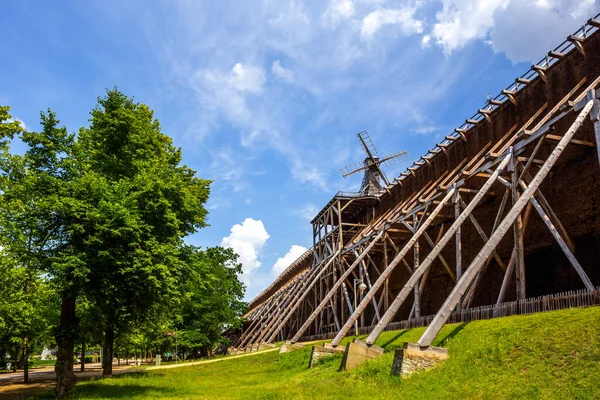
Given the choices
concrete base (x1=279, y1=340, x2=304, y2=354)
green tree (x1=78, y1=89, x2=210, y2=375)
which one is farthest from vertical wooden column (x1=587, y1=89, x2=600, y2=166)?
concrete base (x1=279, y1=340, x2=304, y2=354)

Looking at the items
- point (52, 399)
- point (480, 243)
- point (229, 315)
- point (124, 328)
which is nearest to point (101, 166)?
point (124, 328)

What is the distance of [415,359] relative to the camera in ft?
43.2

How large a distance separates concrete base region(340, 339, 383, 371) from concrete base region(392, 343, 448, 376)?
285cm

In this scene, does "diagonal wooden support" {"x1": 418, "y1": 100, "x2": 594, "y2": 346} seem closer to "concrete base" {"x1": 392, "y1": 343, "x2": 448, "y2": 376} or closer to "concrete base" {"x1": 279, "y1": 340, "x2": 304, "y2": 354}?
"concrete base" {"x1": 392, "y1": 343, "x2": 448, "y2": 376}

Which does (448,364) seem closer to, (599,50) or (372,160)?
(599,50)

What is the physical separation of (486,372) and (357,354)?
5357 mm

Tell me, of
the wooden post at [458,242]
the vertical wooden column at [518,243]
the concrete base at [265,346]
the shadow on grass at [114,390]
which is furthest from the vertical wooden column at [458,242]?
the concrete base at [265,346]

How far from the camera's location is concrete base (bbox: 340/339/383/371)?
16172 mm

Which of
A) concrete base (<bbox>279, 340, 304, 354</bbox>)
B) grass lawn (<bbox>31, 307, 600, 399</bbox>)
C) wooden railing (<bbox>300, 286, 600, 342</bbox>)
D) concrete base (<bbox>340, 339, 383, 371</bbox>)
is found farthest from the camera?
concrete base (<bbox>279, 340, 304, 354</bbox>)

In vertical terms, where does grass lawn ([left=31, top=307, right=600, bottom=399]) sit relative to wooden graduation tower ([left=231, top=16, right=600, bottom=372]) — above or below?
below

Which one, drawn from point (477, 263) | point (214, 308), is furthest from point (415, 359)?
point (214, 308)

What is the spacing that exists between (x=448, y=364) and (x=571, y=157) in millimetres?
11767

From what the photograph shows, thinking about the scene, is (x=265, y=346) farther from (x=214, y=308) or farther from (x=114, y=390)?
(x=114, y=390)

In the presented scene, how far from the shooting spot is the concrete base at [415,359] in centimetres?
1308
